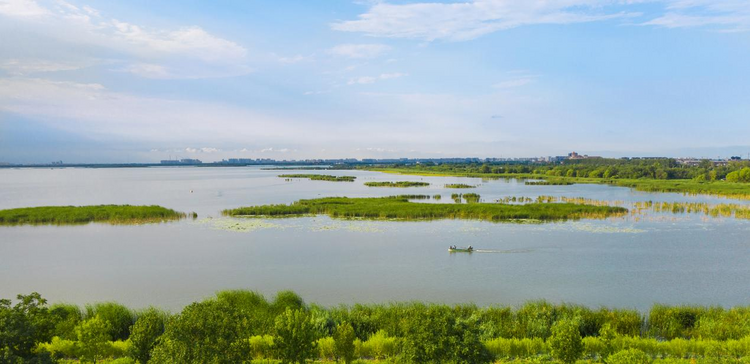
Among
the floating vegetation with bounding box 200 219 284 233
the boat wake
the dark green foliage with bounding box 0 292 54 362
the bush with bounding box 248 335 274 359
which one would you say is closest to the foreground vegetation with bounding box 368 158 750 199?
the boat wake

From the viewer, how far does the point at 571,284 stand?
20969 mm

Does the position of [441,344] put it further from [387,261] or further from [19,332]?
[387,261]

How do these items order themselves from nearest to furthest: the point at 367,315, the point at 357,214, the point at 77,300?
the point at 367,315
the point at 77,300
the point at 357,214

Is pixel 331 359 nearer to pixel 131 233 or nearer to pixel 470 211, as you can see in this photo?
pixel 131 233

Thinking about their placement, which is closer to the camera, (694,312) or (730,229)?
(694,312)

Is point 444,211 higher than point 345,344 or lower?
higher

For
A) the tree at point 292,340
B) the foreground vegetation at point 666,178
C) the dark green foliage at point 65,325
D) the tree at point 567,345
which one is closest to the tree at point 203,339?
the tree at point 292,340

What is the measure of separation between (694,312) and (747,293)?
23.0 ft

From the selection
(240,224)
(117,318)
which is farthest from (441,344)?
(240,224)

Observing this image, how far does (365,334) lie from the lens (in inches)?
558

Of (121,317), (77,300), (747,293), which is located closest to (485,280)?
(747,293)

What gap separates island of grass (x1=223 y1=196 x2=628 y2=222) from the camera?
40106 mm

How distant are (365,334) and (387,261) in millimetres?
11171

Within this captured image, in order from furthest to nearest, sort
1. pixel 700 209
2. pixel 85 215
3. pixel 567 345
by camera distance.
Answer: pixel 700 209 < pixel 85 215 < pixel 567 345
